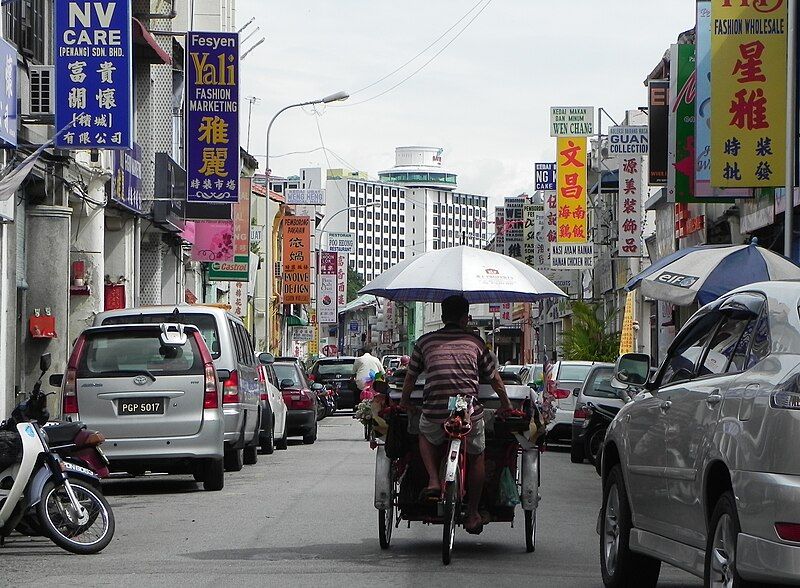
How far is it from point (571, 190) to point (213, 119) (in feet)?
59.3

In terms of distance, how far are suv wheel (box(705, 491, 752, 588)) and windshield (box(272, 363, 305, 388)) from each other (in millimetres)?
22815

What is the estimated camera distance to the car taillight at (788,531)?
20.6 feet

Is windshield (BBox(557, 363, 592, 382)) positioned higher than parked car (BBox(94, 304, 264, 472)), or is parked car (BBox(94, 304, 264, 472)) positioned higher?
parked car (BBox(94, 304, 264, 472))

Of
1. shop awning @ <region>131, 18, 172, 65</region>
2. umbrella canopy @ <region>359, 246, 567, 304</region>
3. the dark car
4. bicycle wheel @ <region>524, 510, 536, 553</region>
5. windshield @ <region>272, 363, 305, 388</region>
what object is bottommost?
the dark car

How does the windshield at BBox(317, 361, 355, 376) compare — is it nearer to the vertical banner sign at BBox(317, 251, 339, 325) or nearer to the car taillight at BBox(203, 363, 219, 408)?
the car taillight at BBox(203, 363, 219, 408)

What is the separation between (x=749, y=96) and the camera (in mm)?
21984

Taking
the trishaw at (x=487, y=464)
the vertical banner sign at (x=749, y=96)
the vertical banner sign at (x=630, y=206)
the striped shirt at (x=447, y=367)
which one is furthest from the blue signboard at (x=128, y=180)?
the striped shirt at (x=447, y=367)

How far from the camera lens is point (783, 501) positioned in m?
6.30

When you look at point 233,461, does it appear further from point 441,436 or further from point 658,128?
point 658,128

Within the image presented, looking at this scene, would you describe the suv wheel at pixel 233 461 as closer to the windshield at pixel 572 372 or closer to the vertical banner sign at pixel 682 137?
the windshield at pixel 572 372

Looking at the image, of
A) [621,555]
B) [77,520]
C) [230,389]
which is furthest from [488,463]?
[230,389]

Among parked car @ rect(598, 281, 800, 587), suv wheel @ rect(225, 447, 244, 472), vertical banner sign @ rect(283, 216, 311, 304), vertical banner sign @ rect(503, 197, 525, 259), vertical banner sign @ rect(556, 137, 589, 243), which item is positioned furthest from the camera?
vertical banner sign @ rect(503, 197, 525, 259)

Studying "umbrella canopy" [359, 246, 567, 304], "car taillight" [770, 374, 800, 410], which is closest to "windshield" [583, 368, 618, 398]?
"umbrella canopy" [359, 246, 567, 304]

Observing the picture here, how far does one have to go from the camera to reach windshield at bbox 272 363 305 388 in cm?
2995
